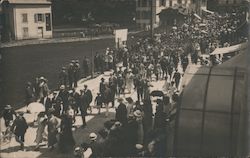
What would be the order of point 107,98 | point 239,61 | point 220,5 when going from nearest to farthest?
point 239,61, point 220,5, point 107,98

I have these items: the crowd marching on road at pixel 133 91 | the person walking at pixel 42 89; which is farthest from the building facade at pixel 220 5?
the person walking at pixel 42 89

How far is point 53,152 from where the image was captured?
351 inches

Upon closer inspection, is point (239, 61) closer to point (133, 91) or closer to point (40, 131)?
point (40, 131)

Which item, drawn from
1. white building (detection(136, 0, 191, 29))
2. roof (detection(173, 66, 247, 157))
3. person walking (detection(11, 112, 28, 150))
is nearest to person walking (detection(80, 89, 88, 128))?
person walking (detection(11, 112, 28, 150))

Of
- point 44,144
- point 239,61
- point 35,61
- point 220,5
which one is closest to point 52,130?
point 44,144

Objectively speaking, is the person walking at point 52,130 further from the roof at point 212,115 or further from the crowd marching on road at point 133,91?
the roof at point 212,115

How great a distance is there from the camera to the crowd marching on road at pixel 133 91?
8.06 meters

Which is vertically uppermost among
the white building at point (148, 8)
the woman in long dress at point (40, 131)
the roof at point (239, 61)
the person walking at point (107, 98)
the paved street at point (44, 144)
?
the white building at point (148, 8)

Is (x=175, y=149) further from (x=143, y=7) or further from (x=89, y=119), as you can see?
(x=143, y=7)

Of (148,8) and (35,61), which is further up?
(148,8)

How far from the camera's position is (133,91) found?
42.1 feet

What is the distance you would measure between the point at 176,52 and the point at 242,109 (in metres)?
6.34

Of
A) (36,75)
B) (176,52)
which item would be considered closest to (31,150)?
(176,52)

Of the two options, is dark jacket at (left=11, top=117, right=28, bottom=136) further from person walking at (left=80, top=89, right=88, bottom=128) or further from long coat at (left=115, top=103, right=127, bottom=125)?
long coat at (left=115, top=103, right=127, bottom=125)
